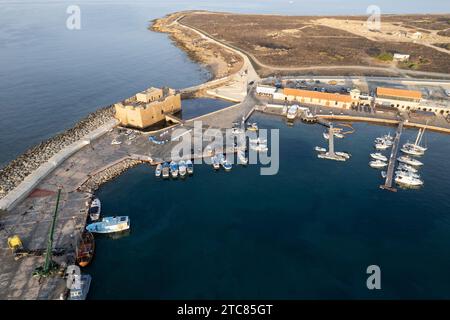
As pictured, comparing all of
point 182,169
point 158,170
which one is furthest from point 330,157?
point 158,170

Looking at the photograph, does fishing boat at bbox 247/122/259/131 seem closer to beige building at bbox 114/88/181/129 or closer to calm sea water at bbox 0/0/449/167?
beige building at bbox 114/88/181/129

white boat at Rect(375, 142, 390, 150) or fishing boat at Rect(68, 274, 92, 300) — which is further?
white boat at Rect(375, 142, 390, 150)

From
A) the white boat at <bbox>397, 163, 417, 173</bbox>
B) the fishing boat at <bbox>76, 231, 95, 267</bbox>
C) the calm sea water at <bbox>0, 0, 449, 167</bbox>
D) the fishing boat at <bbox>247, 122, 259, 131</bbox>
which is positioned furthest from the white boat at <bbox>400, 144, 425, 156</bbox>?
the calm sea water at <bbox>0, 0, 449, 167</bbox>

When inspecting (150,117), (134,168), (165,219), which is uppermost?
(150,117)

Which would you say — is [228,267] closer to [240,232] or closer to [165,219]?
[240,232]

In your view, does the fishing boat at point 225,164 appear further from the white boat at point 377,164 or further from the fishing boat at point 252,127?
the white boat at point 377,164

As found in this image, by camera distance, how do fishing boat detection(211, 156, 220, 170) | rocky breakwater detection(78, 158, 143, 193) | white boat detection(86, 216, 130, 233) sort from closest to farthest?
white boat detection(86, 216, 130, 233)
rocky breakwater detection(78, 158, 143, 193)
fishing boat detection(211, 156, 220, 170)

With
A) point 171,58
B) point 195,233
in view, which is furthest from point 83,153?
point 171,58
